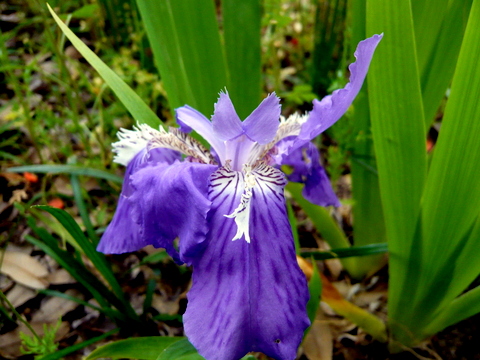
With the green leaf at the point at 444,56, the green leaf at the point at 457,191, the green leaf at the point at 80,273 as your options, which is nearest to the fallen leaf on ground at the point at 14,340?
the green leaf at the point at 80,273

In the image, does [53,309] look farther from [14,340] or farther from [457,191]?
[457,191]

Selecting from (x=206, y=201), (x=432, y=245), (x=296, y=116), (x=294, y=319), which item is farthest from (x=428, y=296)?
(x=206, y=201)

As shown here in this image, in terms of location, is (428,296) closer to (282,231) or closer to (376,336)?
(376,336)

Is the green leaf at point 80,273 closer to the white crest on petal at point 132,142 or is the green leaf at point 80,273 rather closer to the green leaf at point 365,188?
the white crest on petal at point 132,142

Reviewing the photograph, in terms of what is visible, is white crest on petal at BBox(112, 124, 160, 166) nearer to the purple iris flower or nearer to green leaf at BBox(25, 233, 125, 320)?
the purple iris flower

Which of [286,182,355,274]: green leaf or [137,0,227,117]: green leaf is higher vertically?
[137,0,227,117]: green leaf

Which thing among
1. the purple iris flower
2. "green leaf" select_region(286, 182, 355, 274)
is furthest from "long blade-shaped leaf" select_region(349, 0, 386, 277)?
the purple iris flower

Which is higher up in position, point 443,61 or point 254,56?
point 254,56
